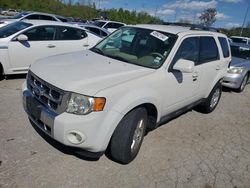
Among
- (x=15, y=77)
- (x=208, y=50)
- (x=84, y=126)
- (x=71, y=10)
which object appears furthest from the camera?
(x=71, y=10)

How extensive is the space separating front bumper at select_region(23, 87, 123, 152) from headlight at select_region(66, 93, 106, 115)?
0.05 meters

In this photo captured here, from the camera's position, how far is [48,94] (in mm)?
2975

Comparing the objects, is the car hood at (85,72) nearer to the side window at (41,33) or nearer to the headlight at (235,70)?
the side window at (41,33)

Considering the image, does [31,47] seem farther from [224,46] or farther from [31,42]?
[224,46]

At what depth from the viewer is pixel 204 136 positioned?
4594mm

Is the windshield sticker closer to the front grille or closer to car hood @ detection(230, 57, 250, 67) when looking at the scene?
the front grille

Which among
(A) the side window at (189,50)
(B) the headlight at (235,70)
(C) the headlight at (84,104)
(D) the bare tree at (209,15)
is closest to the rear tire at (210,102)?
(A) the side window at (189,50)

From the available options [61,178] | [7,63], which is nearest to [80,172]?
[61,178]

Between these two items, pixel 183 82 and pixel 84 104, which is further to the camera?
pixel 183 82

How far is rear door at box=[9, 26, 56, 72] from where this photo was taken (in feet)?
19.9

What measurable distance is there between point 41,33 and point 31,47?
53 centimetres

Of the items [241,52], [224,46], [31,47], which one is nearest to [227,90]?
[241,52]

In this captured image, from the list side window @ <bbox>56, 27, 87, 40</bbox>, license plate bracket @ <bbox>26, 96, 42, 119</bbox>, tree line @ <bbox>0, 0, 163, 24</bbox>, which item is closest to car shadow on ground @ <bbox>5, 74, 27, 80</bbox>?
side window @ <bbox>56, 27, 87, 40</bbox>

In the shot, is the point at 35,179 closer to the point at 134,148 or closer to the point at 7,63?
the point at 134,148
